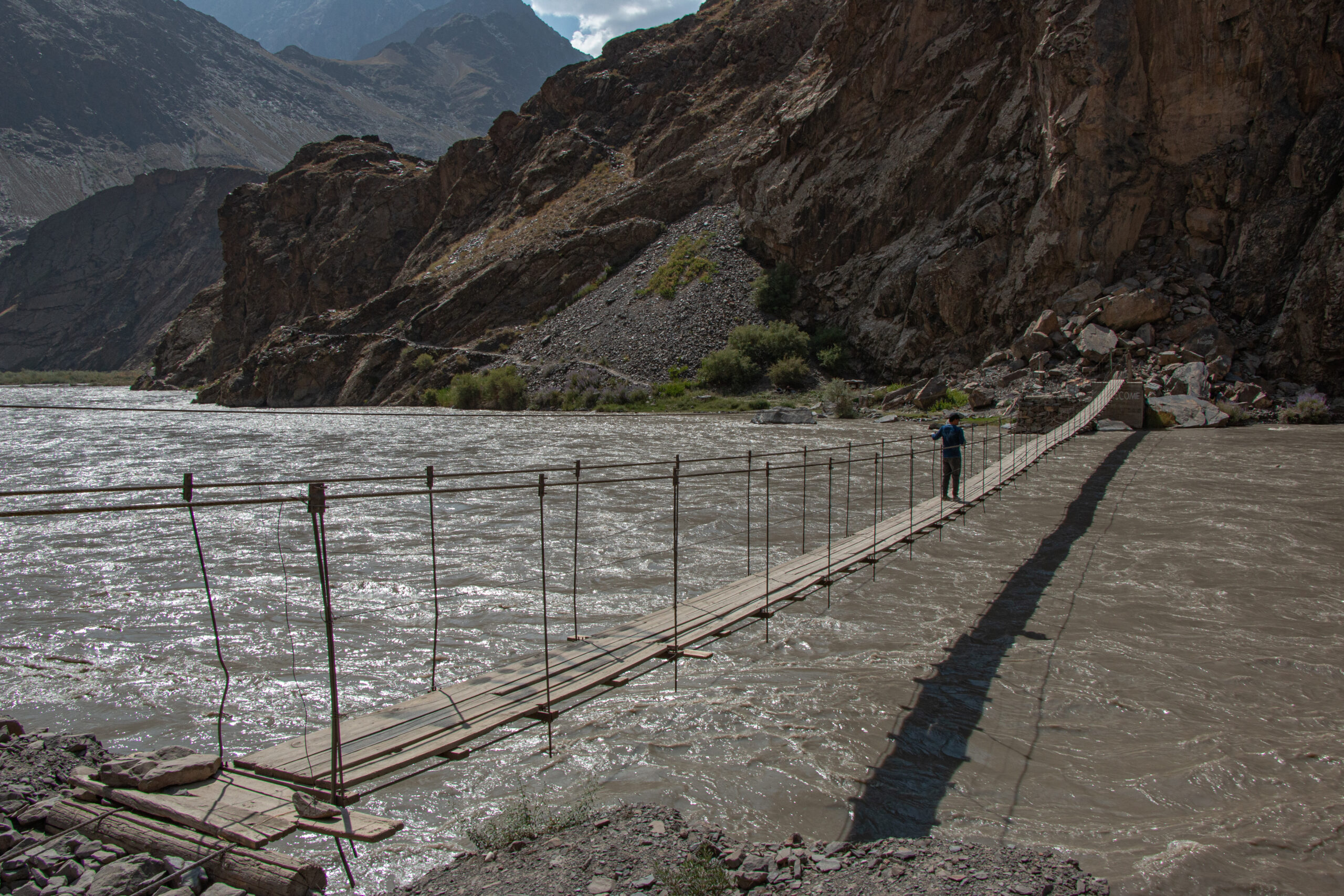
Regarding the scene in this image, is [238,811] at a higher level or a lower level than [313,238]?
lower

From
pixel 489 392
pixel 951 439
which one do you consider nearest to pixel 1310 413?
pixel 951 439

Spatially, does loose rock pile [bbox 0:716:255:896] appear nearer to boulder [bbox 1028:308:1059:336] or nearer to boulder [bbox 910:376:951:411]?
boulder [bbox 910:376:951:411]

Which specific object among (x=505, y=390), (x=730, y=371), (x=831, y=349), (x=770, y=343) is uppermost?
(x=770, y=343)

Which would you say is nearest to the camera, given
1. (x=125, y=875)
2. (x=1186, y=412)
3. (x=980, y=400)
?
(x=125, y=875)

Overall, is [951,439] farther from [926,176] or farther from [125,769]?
[926,176]

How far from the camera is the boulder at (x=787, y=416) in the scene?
1120 inches

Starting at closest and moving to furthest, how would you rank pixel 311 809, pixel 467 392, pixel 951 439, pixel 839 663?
pixel 311 809
pixel 839 663
pixel 951 439
pixel 467 392

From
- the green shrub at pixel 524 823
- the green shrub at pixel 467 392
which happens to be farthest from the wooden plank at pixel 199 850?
the green shrub at pixel 467 392

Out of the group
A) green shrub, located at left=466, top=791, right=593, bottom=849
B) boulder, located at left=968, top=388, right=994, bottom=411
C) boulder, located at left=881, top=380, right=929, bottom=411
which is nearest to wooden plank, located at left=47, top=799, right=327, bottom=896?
green shrub, located at left=466, top=791, right=593, bottom=849

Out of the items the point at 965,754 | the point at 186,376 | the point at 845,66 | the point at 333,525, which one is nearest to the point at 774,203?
the point at 845,66

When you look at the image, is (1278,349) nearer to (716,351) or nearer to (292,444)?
(716,351)

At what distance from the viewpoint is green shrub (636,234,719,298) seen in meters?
44.5

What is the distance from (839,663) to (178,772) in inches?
176

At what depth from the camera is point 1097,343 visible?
2630 centimetres
